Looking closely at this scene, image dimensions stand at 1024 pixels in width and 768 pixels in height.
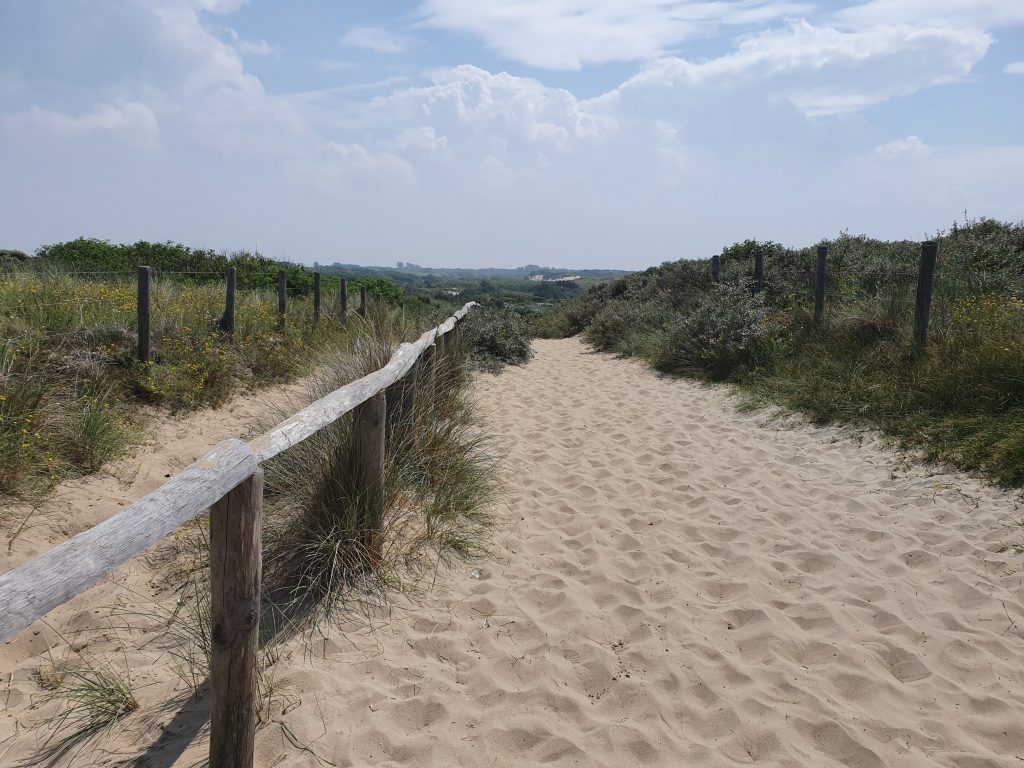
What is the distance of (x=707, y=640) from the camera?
332 centimetres

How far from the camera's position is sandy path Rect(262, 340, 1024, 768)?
8.55ft

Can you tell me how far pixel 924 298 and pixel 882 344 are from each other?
0.75 meters

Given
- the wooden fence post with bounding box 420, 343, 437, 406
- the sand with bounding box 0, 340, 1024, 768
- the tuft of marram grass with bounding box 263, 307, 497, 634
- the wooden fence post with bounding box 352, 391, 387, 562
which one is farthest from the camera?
the wooden fence post with bounding box 420, 343, 437, 406

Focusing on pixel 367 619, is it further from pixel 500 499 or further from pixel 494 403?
pixel 494 403

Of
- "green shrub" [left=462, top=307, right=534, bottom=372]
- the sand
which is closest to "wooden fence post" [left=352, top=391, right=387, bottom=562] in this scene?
the sand

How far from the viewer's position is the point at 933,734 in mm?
2645

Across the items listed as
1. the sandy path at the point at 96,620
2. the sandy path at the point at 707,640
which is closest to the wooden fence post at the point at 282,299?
the sandy path at the point at 96,620

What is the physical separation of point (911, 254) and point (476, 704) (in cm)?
1449

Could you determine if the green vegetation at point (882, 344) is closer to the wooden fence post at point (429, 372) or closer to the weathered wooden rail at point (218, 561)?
the wooden fence post at point (429, 372)

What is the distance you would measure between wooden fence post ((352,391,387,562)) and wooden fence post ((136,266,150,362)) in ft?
15.5

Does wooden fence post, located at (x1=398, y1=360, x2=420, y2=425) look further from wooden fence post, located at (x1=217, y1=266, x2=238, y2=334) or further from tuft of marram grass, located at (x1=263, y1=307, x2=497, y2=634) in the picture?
wooden fence post, located at (x1=217, y1=266, x2=238, y2=334)

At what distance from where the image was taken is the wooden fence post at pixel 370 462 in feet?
12.0

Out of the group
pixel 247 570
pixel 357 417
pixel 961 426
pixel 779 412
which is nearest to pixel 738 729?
pixel 247 570

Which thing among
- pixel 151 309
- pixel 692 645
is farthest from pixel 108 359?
pixel 692 645
